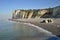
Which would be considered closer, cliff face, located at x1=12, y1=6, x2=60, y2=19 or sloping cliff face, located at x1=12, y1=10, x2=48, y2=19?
cliff face, located at x1=12, y1=6, x2=60, y2=19

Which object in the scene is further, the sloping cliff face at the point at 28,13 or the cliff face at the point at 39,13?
the sloping cliff face at the point at 28,13

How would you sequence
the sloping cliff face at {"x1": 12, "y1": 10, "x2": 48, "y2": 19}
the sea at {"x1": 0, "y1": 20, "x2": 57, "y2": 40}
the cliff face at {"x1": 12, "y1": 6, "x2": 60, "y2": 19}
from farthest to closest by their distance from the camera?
the sloping cliff face at {"x1": 12, "y1": 10, "x2": 48, "y2": 19}, the cliff face at {"x1": 12, "y1": 6, "x2": 60, "y2": 19}, the sea at {"x1": 0, "y1": 20, "x2": 57, "y2": 40}

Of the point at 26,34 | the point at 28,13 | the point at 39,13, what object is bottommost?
the point at 26,34

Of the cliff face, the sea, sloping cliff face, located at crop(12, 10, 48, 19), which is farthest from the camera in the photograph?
sloping cliff face, located at crop(12, 10, 48, 19)

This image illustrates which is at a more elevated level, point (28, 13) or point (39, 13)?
point (39, 13)

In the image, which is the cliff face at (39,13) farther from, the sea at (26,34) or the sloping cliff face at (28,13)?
the sea at (26,34)

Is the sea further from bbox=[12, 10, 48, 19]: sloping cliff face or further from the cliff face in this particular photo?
bbox=[12, 10, 48, 19]: sloping cliff face

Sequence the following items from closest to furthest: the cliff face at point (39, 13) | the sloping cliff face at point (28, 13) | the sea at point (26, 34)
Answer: the sea at point (26, 34) < the cliff face at point (39, 13) < the sloping cliff face at point (28, 13)

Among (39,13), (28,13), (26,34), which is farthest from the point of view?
(28,13)

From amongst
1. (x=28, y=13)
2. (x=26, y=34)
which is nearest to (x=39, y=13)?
(x=28, y=13)

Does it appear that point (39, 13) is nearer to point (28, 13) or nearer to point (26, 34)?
point (28, 13)

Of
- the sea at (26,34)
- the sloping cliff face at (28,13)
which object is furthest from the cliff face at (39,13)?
the sea at (26,34)

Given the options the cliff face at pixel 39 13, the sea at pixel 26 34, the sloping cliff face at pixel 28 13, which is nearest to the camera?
the sea at pixel 26 34

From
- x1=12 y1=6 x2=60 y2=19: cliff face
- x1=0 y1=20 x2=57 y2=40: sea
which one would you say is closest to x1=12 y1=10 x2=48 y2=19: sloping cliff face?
x1=12 y1=6 x2=60 y2=19: cliff face
